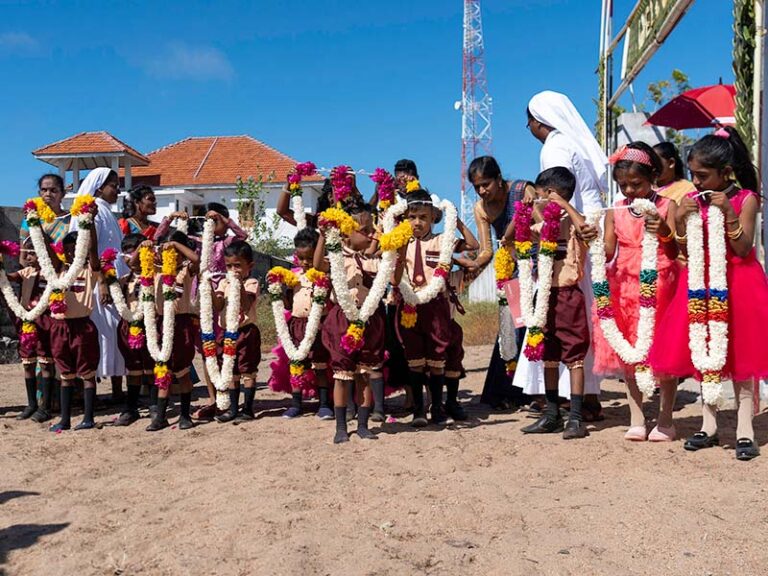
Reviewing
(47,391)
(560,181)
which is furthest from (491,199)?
(47,391)

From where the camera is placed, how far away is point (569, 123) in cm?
694

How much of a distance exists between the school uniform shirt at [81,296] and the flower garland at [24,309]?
23 centimetres

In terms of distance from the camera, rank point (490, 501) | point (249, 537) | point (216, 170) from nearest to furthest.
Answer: point (249, 537) → point (490, 501) → point (216, 170)

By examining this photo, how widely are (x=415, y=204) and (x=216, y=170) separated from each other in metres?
37.7

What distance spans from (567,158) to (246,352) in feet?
11.4

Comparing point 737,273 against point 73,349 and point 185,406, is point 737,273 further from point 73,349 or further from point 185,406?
point 73,349

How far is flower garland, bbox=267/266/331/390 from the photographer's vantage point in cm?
696

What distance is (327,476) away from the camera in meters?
5.24

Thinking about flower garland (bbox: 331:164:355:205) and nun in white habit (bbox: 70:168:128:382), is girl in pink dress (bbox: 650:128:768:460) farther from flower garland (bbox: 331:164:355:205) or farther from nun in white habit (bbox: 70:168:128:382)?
nun in white habit (bbox: 70:168:128:382)

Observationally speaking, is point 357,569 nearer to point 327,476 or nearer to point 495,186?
point 327,476

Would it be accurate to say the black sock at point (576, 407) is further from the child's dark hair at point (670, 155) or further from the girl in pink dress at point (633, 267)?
the child's dark hair at point (670, 155)

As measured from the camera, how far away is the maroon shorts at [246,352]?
7406 millimetres

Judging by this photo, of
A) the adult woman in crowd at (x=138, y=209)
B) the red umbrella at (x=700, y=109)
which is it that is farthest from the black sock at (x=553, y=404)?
→ the red umbrella at (x=700, y=109)

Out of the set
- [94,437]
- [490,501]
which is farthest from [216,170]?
[490,501]
